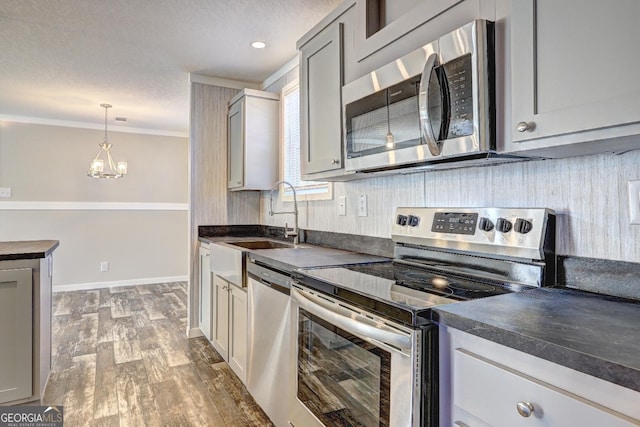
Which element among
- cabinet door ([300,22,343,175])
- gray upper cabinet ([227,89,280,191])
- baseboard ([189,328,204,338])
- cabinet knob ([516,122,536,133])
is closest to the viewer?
cabinet knob ([516,122,536,133])

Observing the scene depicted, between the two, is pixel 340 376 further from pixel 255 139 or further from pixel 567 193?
pixel 255 139

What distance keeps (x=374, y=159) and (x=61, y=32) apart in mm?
2469

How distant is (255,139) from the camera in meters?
3.30

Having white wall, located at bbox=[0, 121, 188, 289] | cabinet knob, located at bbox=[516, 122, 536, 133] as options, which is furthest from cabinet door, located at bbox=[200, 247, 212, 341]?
white wall, located at bbox=[0, 121, 188, 289]

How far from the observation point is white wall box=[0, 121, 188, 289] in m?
5.09

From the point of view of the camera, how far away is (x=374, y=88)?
1602 millimetres

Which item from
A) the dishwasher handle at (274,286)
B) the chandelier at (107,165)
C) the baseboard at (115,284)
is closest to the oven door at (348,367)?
the dishwasher handle at (274,286)

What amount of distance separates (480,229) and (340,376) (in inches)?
29.5

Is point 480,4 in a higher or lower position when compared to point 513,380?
higher

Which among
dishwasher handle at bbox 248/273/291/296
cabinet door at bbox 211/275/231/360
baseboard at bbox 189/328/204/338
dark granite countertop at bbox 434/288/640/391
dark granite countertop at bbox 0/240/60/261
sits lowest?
baseboard at bbox 189/328/204/338

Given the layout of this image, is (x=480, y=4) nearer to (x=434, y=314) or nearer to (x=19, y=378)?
(x=434, y=314)

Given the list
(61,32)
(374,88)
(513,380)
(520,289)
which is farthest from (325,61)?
(61,32)

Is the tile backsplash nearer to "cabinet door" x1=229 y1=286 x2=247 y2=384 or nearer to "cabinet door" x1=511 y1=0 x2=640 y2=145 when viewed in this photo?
"cabinet door" x1=511 y1=0 x2=640 y2=145

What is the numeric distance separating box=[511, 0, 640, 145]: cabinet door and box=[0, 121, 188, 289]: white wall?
18.8ft
